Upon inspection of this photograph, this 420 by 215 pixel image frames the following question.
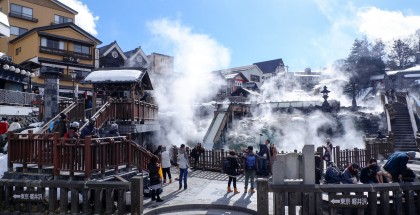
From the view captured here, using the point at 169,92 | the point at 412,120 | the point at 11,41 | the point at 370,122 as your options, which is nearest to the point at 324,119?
the point at 370,122

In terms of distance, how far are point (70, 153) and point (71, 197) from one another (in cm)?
124

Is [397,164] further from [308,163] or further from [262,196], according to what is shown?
[262,196]

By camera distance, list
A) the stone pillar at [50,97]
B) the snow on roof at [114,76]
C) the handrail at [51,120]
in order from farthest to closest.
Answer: the stone pillar at [50,97] → the snow on roof at [114,76] → the handrail at [51,120]

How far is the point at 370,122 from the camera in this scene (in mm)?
31781

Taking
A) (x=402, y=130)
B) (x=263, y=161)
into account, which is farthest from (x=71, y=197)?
(x=402, y=130)

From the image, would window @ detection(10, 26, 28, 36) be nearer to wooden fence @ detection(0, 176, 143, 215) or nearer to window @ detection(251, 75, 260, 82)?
wooden fence @ detection(0, 176, 143, 215)

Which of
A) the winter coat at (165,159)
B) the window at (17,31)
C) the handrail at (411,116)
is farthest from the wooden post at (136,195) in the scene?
the window at (17,31)

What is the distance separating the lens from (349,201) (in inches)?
324

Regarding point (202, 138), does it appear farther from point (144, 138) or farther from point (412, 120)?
point (412, 120)

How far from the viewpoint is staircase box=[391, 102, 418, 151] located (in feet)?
72.9

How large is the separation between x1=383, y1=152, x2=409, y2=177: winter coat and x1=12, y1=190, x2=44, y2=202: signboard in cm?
1026

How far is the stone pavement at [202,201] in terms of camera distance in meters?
9.74

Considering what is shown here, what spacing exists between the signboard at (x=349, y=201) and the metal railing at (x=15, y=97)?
73.3 feet

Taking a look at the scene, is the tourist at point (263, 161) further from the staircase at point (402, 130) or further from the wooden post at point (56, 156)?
the staircase at point (402, 130)
